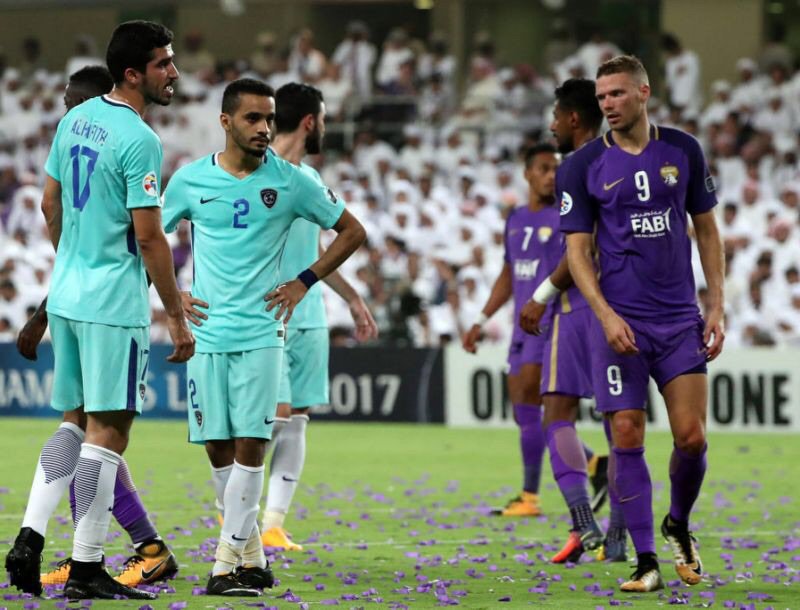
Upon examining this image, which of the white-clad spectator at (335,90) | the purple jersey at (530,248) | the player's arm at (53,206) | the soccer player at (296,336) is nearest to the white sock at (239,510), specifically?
the player's arm at (53,206)

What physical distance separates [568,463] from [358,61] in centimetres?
2090

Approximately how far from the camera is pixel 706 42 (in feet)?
94.7

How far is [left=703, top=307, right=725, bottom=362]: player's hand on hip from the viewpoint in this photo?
7.43 metres

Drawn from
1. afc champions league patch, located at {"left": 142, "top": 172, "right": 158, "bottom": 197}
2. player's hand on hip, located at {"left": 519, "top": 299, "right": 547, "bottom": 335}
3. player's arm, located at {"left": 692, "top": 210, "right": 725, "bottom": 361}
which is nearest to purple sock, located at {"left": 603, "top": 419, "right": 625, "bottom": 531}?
player's hand on hip, located at {"left": 519, "top": 299, "right": 547, "bottom": 335}

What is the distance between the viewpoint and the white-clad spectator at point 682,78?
2661 centimetres

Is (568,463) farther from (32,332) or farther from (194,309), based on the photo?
(32,332)

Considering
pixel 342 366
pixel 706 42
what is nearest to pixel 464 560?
pixel 342 366

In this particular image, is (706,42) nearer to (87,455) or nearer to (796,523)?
(796,523)

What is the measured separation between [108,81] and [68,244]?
981 mm

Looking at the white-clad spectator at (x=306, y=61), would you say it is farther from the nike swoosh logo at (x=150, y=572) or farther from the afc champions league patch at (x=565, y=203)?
the nike swoosh logo at (x=150, y=572)

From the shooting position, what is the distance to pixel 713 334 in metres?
7.45

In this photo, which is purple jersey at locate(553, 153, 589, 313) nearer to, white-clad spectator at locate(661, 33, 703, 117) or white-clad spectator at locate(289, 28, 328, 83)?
white-clad spectator at locate(661, 33, 703, 117)

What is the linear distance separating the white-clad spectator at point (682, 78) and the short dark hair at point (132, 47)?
66.5ft

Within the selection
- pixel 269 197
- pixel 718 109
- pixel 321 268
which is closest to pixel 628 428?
pixel 321 268
